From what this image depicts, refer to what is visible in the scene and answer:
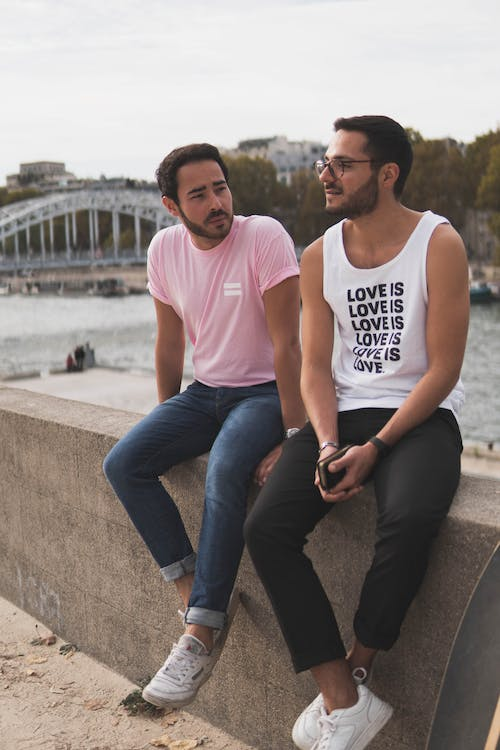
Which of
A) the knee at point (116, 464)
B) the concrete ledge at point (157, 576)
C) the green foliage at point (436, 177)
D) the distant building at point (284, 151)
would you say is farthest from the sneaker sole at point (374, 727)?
the distant building at point (284, 151)

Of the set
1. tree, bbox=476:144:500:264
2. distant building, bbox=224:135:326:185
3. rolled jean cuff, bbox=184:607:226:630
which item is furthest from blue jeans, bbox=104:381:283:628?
distant building, bbox=224:135:326:185

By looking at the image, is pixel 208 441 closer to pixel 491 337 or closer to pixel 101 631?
pixel 101 631

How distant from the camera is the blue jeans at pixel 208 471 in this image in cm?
234

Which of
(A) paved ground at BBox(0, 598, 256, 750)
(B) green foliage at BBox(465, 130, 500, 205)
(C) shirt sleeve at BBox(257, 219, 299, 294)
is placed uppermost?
(B) green foliage at BBox(465, 130, 500, 205)

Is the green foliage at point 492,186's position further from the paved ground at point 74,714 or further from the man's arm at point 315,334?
the man's arm at point 315,334

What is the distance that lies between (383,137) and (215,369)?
810 mm

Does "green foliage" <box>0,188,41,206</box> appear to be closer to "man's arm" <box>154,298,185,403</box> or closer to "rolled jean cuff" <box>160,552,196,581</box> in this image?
"man's arm" <box>154,298,185,403</box>

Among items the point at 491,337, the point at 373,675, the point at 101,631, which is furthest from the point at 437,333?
the point at 491,337

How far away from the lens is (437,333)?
215 centimetres

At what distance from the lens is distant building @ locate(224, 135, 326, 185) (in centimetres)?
12594

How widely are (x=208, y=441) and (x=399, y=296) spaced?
74cm

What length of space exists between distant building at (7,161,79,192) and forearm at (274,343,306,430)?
147 m

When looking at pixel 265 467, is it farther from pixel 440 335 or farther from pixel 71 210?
pixel 71 210

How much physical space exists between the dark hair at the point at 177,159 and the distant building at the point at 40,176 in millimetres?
146352
